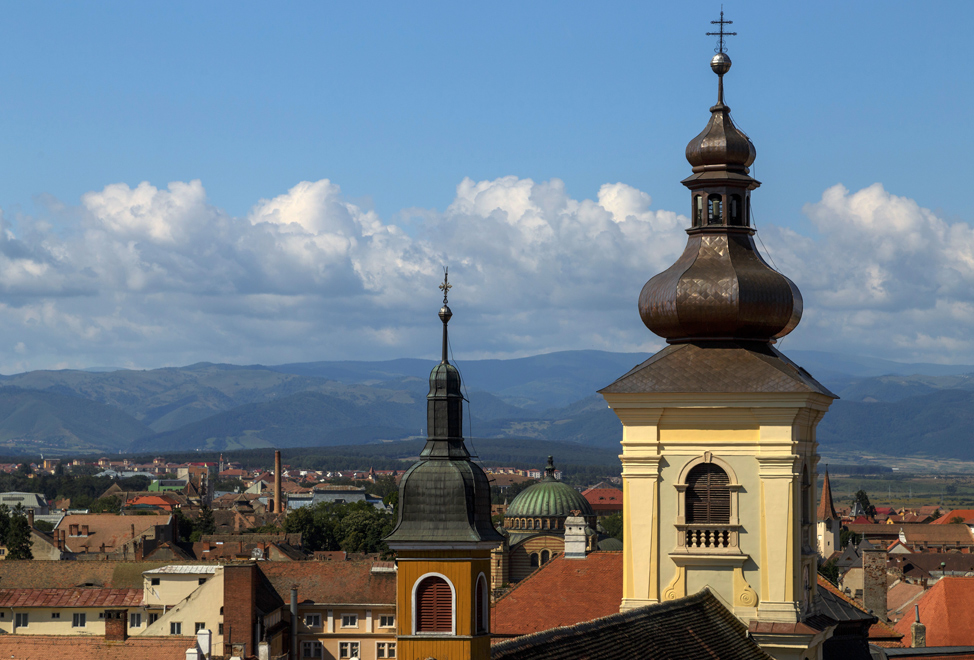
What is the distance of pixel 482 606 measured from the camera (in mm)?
19797

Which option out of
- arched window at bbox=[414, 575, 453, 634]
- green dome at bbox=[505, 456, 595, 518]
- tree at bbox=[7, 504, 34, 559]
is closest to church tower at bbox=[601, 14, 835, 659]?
arched window at bbox=[414, 575, 453, 634]

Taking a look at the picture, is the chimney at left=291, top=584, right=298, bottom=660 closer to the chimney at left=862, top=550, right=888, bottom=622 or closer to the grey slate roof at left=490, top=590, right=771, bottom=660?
the chimney at left=862, top=550, right=888, bottom=622

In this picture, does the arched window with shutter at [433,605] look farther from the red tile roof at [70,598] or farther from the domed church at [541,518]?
the domed church at [541,518]

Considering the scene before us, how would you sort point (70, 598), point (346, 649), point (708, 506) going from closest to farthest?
1. point (708, 506)
2. point (70, 598)
3. point (346, 649)

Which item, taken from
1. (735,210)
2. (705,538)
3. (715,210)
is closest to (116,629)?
(705,538)

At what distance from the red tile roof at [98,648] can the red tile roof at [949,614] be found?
29605 mm

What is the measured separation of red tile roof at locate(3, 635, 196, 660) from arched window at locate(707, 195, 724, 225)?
2857cm

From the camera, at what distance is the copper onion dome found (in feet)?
102

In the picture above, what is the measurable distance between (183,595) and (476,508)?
199 feet

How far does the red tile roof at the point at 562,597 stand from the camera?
166ft

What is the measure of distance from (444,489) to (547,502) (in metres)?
111

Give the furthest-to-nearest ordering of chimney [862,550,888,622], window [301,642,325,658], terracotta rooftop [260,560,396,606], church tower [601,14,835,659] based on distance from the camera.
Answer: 1. terracotta rooftop [260,560,396,606]
2. window [301,642,325,658]
3. chimney [862,550,888,622]
4. church tower [601,14,835,659]

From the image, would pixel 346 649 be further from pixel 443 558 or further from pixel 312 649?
pixel 443 558

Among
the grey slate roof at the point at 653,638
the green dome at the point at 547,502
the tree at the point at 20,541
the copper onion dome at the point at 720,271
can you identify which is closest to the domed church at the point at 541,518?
the green dome at the point at 547,502
